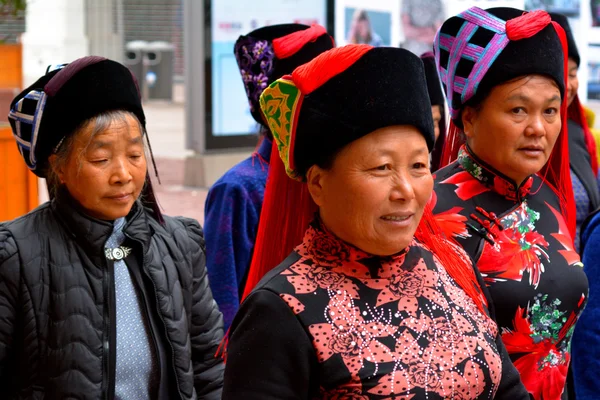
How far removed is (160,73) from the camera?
2461cm

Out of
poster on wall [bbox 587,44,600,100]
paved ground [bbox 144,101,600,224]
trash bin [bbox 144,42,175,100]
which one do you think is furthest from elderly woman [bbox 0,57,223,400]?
trash bin [bbox 144,42,175,100]

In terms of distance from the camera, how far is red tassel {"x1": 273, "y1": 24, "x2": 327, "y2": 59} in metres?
4.18

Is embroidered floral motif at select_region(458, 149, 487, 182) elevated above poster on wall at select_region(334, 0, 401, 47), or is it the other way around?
poster on wall at select_region(334, 0, 401, 47)

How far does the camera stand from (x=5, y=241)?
288cm

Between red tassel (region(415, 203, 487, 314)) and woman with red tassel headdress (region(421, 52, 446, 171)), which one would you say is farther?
woman with red tassel headdress (region(421, 52, 446, 171))

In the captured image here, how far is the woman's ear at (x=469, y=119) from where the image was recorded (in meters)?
3.19

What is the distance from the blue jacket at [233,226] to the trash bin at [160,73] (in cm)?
2053

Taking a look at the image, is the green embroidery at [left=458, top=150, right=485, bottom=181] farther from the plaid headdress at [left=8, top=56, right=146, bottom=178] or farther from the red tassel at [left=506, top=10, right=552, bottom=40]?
the plaid headdress at [left=8, top=56, right=146, bottom=178]

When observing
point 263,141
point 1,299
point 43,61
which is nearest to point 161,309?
point 1,299

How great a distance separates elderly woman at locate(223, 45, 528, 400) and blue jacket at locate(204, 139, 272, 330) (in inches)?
71.7

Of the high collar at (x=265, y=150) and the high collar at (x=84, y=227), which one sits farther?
the high collar at (x=265, y=150)

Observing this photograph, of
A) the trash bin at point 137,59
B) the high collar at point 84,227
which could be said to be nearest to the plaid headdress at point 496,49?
the high collar at point 84,227

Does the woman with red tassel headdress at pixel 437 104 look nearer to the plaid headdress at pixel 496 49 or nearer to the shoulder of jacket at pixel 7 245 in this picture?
the plaid headdress at pixel 496 49

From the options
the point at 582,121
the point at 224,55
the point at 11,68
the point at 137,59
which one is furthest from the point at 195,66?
the point at 137,59
